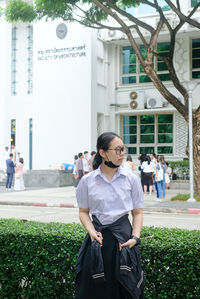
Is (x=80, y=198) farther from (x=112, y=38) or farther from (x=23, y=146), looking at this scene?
(x=23, y=146)

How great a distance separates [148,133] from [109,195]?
23439 millimetres

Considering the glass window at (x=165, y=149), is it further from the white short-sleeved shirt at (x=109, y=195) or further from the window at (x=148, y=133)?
the white short-sleeved shirt at (x=109, y=195)

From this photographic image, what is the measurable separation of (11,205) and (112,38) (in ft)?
42.6

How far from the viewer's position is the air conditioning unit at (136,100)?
84.4ft

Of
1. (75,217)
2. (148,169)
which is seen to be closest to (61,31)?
(148,169)

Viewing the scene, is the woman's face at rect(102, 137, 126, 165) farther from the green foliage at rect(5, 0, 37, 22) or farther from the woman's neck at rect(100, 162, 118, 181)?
the green foliage at rect(5, 0, 37, 22)

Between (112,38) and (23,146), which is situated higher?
(112,38)

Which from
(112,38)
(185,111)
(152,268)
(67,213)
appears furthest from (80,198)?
(112,38)

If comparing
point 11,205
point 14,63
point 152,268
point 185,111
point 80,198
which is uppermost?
point 14,63

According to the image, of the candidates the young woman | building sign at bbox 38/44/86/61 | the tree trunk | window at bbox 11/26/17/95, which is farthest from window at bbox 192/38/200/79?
the young woman

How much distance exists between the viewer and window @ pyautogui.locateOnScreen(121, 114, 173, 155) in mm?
25891

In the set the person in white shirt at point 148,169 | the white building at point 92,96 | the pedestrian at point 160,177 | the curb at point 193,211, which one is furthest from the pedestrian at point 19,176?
the curb at point 193,211

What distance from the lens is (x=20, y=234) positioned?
4.37 meters

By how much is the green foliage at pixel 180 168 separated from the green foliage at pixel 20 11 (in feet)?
33.7
